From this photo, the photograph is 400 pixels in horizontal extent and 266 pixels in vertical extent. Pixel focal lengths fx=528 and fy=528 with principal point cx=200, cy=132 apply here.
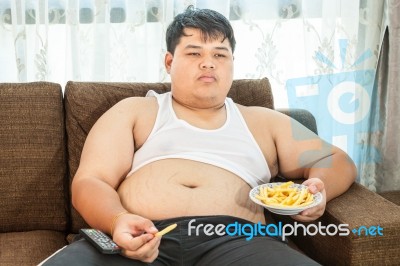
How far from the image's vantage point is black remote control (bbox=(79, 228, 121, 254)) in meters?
1.22

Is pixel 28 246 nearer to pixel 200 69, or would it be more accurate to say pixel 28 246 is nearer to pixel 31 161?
pixel 31 161

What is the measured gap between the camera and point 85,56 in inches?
84.1

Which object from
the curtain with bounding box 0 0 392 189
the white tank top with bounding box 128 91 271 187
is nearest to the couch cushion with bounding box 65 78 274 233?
the white tank top with bounding box 128 91 271 187

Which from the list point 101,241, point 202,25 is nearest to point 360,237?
point 101,241

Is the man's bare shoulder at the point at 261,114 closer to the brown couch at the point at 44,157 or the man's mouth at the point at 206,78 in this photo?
the man's mouth at the point at 206,78

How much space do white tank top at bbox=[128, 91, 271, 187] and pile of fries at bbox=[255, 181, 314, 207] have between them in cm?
18

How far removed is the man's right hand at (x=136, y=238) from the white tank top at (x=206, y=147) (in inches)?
13.5

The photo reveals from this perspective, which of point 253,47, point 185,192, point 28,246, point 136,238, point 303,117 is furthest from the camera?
point 253,47

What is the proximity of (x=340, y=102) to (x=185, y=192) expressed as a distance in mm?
1091

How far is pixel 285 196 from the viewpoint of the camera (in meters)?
1.42

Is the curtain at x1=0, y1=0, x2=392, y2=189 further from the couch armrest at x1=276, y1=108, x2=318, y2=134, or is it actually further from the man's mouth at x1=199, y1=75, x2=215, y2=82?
the man's mouth at x1=199, y1=75, x2=215, y2=82

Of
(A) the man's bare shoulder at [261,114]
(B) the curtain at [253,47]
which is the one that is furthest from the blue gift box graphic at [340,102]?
(A) the man's bare shoulder at [261,114]

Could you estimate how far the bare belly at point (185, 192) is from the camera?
1489mm

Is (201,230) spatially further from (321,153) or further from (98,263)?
(321,153)
